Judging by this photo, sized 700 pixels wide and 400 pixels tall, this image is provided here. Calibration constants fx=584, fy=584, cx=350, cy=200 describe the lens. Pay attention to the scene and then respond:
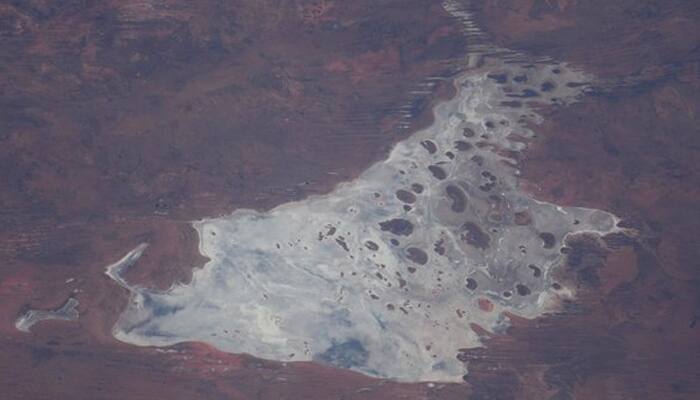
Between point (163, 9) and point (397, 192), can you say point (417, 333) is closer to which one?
point (397, 192)

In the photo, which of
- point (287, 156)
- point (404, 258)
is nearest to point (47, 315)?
point (287, 156)

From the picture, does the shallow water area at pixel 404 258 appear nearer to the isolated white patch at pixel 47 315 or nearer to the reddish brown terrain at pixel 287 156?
the reddish brown terrain at pixel 287 156

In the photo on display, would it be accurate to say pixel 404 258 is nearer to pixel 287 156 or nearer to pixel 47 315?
pixel 287 156

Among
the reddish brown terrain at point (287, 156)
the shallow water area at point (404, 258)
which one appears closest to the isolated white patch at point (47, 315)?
the reddish brown terrain at point (287, 156)

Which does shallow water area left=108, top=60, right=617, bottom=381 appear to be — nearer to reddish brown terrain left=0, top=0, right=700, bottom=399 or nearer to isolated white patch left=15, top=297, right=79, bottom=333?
reddish brown terrain left=0, top=0, right=700, bottom=399

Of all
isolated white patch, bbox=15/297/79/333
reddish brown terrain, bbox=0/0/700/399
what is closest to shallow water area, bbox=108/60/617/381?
reddish brown terrain, bbox=0/0/700/399
